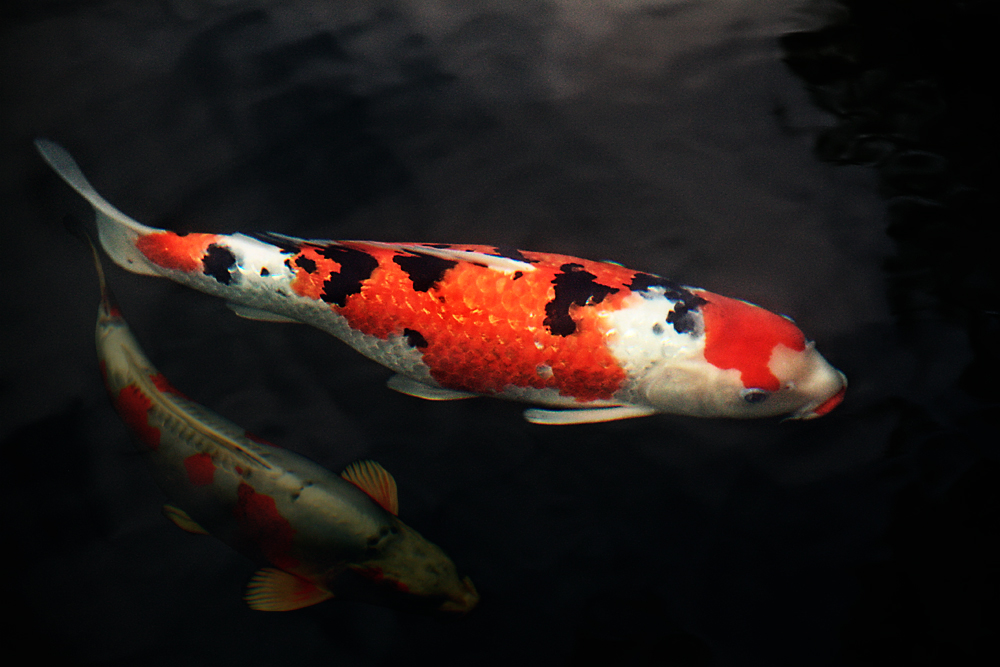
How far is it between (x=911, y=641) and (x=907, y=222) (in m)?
2.58

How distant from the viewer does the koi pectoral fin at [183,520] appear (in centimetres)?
338

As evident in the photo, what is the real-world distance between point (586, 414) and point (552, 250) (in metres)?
1.38

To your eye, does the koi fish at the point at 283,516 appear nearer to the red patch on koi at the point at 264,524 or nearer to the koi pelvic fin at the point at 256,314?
the red patch on koi at the point at 264,524

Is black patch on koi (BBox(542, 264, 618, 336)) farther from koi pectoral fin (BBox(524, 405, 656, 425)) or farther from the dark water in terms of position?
the dark water

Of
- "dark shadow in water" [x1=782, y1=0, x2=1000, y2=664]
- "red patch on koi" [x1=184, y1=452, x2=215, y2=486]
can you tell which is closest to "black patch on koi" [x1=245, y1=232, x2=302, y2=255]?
"red patch on koi" [x1=184, y1=452, x2=215, y2=486]

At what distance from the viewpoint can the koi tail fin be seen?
363 cm

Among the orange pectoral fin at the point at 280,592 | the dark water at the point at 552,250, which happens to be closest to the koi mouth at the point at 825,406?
the dark water at the point at 552,250

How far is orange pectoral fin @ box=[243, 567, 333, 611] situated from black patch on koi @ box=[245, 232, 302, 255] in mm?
1752

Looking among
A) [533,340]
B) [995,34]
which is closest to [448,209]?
[533,340]

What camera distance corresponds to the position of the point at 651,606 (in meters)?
3.18

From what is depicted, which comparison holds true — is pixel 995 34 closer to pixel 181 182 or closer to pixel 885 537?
pixel 885 537

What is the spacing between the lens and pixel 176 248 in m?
3.65

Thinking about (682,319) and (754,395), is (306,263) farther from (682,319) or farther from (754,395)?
(754,395)

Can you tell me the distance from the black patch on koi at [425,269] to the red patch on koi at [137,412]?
162 centimetres
